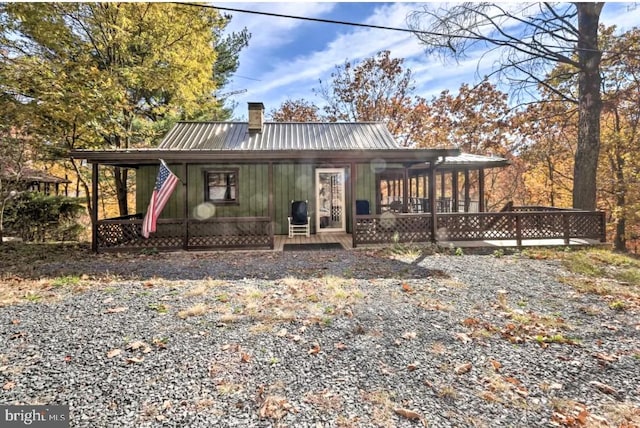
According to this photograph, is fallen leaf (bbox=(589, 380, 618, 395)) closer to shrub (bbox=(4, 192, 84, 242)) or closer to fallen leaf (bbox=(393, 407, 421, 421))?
fallen leaf (bbox=(393, 407, 421, 421))

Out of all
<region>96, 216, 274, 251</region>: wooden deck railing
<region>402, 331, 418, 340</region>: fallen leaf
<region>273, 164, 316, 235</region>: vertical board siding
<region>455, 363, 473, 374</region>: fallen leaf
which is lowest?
<region>455, 363, 473, 374</region>: fallen leaf

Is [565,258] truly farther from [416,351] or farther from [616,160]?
[616,160]

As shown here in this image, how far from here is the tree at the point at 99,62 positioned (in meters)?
8.47

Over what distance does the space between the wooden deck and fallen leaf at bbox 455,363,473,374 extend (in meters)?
5.54

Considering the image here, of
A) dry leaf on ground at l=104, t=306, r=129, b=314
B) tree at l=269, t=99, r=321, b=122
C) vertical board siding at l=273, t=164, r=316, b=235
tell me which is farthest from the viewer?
tree at l=269, t=99, r=321, b=122

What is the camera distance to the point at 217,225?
336 inches

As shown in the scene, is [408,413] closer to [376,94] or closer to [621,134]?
[621,134]

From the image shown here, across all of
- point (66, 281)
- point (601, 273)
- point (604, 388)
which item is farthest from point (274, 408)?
point (601, 273)

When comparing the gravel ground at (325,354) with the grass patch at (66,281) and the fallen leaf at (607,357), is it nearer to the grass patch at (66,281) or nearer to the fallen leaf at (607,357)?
the fallen leaf at (607,357)

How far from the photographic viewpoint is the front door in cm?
1058

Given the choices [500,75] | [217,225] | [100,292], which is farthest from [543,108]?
[100,292]

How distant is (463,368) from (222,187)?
9.12 metres

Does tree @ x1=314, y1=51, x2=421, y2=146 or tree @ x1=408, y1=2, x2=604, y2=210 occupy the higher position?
tree @ x1=314, y1=51, x2=421, y2=146

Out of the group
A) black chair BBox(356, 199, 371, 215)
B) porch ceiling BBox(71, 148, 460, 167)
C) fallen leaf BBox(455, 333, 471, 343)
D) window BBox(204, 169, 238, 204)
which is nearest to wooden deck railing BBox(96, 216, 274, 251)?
porch ceiling BBox(71, 148, 460, 167)
